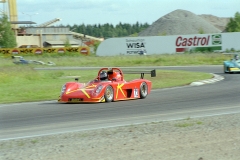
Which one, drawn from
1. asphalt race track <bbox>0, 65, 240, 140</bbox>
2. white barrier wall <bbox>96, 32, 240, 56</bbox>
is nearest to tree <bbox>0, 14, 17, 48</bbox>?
white barrier wall <bbox>96, 32, 240, 56</bbox>

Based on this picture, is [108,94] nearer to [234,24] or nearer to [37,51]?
[37,51]

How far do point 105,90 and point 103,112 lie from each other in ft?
8.48

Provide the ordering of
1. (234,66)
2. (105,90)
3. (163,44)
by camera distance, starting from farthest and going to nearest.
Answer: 1. (163,44)
2. (234,66)
3. (105,90)

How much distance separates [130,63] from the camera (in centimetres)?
4931

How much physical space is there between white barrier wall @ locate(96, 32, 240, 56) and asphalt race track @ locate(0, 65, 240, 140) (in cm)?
4529

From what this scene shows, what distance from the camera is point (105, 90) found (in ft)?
52.4

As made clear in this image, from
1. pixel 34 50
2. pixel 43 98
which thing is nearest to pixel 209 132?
pixel 43 98

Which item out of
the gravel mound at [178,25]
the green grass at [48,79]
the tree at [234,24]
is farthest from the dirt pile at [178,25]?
the green grass at [48,79]

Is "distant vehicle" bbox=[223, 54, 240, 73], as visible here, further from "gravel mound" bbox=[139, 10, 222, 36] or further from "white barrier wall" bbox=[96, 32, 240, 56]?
"gravel mound" bbox=[139, 10, 222, 36]

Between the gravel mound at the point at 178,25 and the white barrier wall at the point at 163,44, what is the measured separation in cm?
6621

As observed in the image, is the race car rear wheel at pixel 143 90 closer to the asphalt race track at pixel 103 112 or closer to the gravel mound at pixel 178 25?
the asphalt race track at pixel 103 112

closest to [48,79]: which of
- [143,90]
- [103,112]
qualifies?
[143,90]

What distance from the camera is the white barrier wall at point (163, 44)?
62.4 metres

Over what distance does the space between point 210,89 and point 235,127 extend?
1073cm
